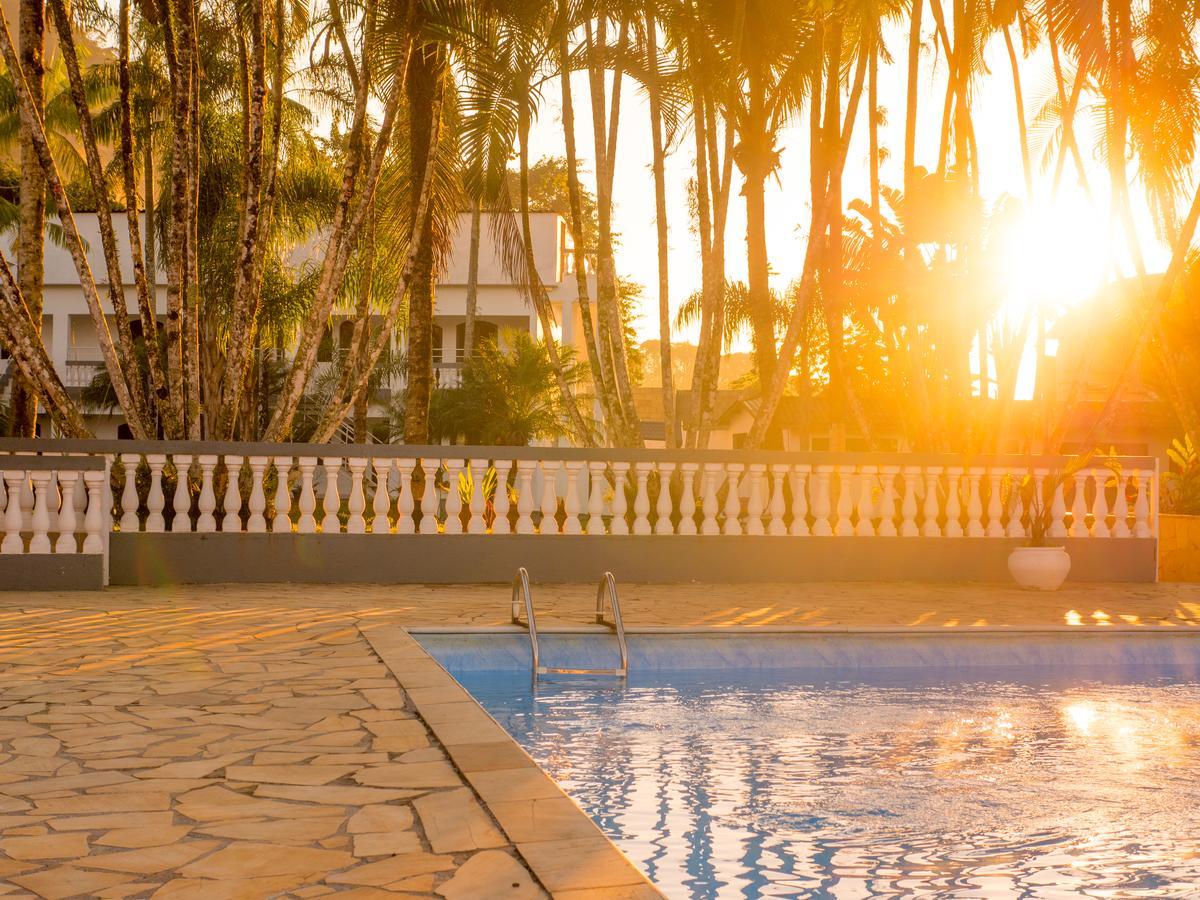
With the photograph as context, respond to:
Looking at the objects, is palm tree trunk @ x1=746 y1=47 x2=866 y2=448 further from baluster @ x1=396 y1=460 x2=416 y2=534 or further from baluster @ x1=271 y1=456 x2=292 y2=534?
baluster @ x1=271 y1=456 x2=292 y2=534

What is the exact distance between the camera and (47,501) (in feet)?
37.1

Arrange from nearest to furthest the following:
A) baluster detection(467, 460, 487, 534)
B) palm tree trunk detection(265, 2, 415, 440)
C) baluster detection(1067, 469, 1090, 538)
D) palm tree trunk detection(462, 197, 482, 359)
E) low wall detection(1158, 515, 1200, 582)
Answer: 1. baluster detection(467, 460, 487, 534)
2. baluster detection(1067, 469, 1090, 538)
3. palm tree trunk detection(265, 2, 415, 440)
4. low wall detection(1158, 515, 1200, 582)
5. palm tree trunk detection(462, 197, 482, 359)

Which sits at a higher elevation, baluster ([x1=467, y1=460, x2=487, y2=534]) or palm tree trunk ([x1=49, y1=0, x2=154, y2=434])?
palm tree trunk ([x1=49, y1=0, x2=154, y2=434])

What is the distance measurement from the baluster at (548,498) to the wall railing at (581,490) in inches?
0.6

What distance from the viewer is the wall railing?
12.0 metres

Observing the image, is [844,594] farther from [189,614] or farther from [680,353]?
[680,353]

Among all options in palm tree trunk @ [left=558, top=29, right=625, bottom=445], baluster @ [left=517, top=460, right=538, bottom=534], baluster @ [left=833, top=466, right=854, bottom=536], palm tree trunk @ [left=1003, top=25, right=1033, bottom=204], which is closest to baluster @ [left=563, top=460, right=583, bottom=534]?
baluster @ [left=517, top=460, right=538, bottom=534]

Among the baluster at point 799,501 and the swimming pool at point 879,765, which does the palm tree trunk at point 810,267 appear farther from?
the swimming pool at point 879,765

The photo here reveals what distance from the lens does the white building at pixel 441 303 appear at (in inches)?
1454

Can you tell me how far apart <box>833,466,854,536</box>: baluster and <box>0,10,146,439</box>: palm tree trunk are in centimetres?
746

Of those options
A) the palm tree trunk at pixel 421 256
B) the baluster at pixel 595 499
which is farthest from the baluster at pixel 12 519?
the palm tree trunk at pixel 421 256

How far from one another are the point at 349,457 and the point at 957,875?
28.5 feet

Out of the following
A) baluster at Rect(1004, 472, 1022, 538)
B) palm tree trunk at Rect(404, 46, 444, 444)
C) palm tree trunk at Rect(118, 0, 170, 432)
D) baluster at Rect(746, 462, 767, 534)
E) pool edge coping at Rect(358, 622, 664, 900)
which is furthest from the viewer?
palm tree trunk at Rect(404, 46, 444, 444)

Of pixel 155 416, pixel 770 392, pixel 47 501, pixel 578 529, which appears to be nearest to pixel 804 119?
pixel 770 392
